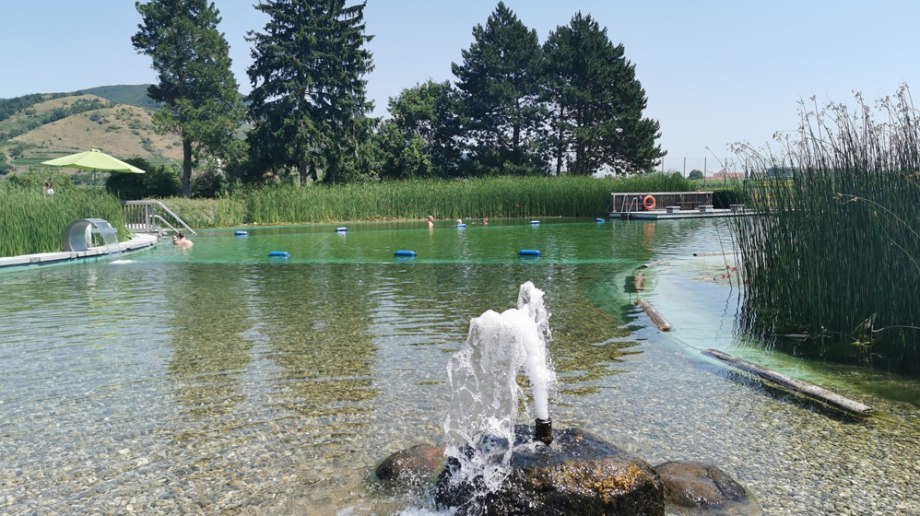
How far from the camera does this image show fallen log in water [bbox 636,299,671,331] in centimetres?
969

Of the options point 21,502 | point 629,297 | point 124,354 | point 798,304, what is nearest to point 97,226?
point 124,354

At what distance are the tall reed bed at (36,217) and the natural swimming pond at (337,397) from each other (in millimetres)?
5754

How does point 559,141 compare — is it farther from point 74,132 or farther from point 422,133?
point 74,132

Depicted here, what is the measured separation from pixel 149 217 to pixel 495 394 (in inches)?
1134

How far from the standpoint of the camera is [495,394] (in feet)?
20.1

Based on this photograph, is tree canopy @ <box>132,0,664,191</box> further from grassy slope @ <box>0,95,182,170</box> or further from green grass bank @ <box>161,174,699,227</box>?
grassy slope @ <box>0,95,182,170</box>

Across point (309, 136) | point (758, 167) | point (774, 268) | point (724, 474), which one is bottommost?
point (724, 474)

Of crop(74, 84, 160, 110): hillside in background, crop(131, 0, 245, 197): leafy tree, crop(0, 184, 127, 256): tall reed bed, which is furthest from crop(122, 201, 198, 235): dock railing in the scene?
crop(74, 84, 160, 110): hillside in background

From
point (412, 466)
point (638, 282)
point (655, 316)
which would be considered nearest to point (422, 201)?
point (638, 282)

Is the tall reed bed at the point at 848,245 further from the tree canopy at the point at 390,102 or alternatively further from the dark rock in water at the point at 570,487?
the tree canopy at the point at 390,102

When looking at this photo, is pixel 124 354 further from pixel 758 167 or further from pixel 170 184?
pixel 170 184

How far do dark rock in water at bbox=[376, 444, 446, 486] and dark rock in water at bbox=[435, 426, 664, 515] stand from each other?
68cm

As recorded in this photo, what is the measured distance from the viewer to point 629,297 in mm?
12461

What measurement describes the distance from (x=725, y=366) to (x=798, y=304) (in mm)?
1845
